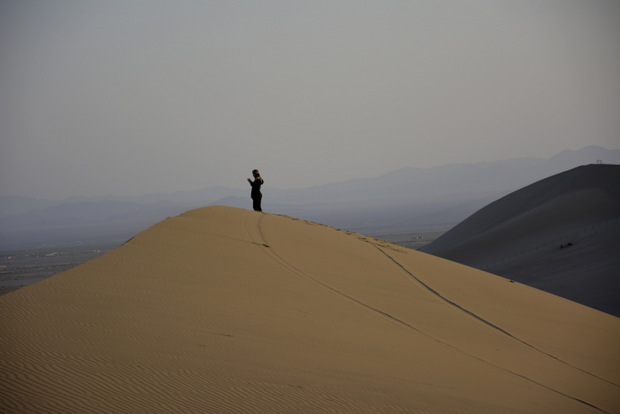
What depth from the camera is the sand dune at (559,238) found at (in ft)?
78.2

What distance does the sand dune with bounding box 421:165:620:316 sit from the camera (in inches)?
939

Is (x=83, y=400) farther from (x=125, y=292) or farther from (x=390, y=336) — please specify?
(x=390, y=336)

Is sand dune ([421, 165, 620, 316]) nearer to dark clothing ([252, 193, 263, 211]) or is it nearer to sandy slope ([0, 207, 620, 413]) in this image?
dark clothing ([252, 193, 263, 211])

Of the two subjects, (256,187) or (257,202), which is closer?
(256,187)

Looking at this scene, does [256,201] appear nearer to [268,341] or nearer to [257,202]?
[257,202]

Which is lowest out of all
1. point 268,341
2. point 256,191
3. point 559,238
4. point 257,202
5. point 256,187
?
point 559,238

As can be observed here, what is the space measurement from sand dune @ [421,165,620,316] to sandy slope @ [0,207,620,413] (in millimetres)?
14737

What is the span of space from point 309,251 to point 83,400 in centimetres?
776

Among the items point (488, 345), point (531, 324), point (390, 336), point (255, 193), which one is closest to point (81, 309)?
point (390, 336)

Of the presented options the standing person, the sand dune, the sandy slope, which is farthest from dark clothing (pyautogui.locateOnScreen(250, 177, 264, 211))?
the sand dune

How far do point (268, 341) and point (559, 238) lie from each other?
31.8 meters

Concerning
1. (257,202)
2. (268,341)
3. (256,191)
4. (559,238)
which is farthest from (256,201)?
(559,238)

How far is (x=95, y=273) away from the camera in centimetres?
693

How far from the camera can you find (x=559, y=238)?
33.2 metres
